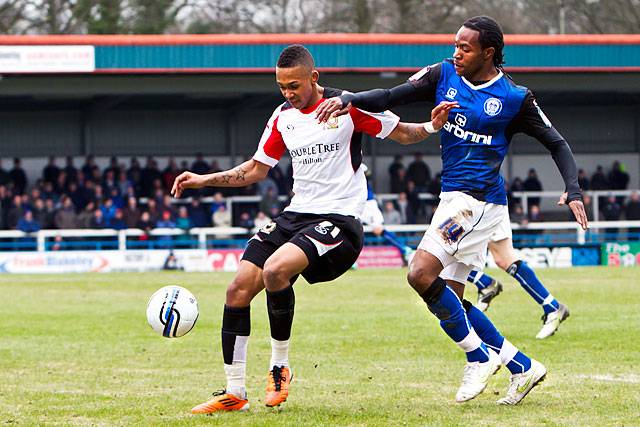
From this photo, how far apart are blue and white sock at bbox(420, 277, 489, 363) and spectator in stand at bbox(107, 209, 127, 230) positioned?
19.2 metres

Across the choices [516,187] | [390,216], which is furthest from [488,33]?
[516,187]

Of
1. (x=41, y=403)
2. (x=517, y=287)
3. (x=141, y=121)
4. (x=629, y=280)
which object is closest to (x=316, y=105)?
(x=41, y=403)

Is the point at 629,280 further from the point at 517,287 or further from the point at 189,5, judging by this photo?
the point at 189,5

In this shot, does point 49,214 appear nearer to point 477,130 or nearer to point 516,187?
point 516,187

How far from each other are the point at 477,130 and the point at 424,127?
Result: 0.36 meters

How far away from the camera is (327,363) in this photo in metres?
9.10

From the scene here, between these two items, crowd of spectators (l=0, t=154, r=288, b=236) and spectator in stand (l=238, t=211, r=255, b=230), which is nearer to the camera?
crowd of spectators (l=0, t=154, r=288, b=236)

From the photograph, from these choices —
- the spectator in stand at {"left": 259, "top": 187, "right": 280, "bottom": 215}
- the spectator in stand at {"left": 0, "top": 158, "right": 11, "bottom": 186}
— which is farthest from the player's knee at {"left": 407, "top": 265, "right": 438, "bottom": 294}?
the spectator in stand at {"left": 0, "top": 158, "right": 11, "bottom": 186}

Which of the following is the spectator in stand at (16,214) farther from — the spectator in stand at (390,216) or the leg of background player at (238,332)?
the leg of background player at (238,332)

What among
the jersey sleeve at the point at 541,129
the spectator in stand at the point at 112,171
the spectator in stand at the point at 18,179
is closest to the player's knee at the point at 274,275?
the jersey sleeve at the point at 541,129

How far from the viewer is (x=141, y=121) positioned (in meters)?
32.8

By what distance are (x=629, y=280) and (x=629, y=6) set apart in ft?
95.3

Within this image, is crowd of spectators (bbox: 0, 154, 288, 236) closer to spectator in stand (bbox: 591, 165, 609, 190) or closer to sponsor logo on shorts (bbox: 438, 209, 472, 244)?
spectator in stand (bbox: 591, 165, 609, 190)

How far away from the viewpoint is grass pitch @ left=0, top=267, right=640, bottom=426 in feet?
21.2
